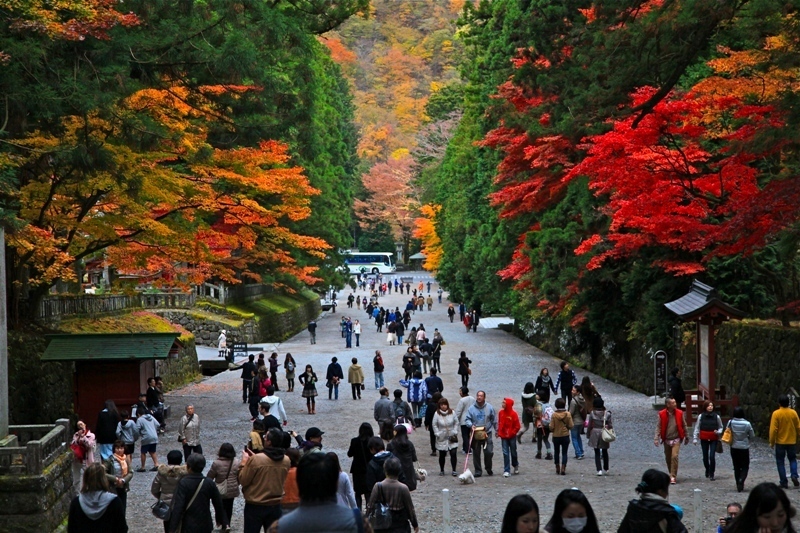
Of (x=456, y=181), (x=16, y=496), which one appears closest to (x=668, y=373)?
(x=16, y=496)

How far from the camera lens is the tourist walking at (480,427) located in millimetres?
17312

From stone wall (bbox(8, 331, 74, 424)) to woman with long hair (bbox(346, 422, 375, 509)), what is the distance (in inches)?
458

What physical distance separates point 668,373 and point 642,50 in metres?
11.5

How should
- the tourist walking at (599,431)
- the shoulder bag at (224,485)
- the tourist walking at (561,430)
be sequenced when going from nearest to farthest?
the shoulder bag at (224,485) → the tourist walking at (599,431) → the tourist walking at (561,430)

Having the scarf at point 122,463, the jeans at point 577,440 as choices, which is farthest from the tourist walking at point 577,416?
the scarf at point 122,463

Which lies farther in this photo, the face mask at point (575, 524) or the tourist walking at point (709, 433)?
the tourist walking at point (709, 433)

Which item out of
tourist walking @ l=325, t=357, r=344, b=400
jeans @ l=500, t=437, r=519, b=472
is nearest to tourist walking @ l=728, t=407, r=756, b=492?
jeans @ l=500, t=437, r=519, b=472

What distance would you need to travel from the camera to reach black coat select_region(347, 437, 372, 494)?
12.4 meters

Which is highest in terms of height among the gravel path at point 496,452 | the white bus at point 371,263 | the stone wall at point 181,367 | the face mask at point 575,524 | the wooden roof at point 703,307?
the white bus at point 371,263

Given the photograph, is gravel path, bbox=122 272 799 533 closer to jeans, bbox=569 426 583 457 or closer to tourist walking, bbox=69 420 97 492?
jeans, bbox=569 426 583 457

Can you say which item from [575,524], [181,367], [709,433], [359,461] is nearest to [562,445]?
[709,433]

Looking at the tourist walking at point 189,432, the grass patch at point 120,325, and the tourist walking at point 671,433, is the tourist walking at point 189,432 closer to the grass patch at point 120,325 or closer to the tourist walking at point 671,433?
the tourist walking at point 671,433

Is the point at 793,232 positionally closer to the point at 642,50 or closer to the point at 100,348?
the point at 642,50

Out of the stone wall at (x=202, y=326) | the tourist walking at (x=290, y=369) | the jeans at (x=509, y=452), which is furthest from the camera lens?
the stone wall at (x=202, y=326)
